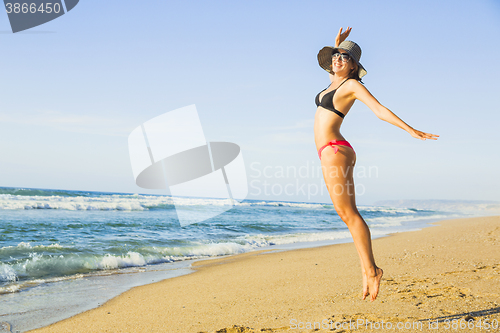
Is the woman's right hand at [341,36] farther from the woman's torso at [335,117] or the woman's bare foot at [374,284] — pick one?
the woman's bare foot at [374,284]

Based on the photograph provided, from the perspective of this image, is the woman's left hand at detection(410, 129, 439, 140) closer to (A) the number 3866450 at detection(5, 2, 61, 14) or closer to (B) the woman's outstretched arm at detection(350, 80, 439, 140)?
(B) the woman's outstretched arm at detection(350, 80, 439, 140)

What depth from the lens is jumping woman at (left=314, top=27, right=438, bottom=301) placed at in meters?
2.43

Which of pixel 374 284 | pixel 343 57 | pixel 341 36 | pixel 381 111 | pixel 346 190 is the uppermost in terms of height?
pixel 341 36

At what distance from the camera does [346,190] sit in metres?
2.44

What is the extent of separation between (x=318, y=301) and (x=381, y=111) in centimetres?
249

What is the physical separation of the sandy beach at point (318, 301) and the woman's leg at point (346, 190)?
772 mm

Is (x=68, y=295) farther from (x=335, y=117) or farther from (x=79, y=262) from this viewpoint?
(x=335, y=117)

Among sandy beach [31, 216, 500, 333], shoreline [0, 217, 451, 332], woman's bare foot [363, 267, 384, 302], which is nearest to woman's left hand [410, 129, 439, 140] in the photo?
woman's bare foot [363, 267, 384, 302]

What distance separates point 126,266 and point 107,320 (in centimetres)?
392

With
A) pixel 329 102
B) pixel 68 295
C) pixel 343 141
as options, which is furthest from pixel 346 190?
pixel 68 295

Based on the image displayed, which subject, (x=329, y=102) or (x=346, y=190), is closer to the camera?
(x=346, y=190)

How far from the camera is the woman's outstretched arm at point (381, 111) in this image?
2068mm

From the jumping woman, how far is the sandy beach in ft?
2.43

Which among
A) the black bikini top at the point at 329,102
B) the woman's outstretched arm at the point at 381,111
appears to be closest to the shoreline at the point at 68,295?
the black bikini top at the point at 329,102
